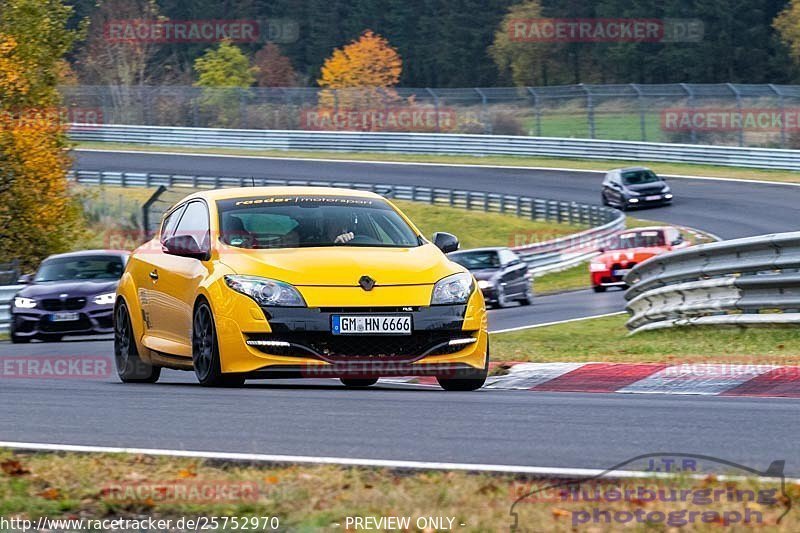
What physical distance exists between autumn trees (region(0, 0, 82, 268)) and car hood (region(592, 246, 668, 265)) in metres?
13.1

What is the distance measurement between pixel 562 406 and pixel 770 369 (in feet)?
8.20

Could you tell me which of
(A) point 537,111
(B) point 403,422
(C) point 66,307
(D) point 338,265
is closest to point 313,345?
(D) point 338,265

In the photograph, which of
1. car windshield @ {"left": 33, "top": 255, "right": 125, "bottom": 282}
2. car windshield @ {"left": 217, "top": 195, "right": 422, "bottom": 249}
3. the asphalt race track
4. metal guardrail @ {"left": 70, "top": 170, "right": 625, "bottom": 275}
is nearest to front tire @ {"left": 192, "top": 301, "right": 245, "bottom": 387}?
the asphalt race track

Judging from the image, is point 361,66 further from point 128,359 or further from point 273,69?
point 128,359

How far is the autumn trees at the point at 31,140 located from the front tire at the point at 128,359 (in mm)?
22263

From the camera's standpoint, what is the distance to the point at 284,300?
9453mm

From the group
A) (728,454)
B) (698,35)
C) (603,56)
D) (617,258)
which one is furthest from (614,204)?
(603,56)

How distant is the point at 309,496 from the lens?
5320 millimetres

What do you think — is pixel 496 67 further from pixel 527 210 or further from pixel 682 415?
pixel 682 415

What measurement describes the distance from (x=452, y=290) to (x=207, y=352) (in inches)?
68.3

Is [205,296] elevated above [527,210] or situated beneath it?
elevated above

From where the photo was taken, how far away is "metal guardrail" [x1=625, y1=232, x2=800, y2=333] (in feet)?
42.0

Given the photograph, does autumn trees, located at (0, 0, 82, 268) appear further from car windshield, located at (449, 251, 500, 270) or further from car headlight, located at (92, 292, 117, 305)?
car headlight, located at (92, 292, 117, 305)

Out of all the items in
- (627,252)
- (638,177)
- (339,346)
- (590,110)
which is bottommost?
(638,177)
